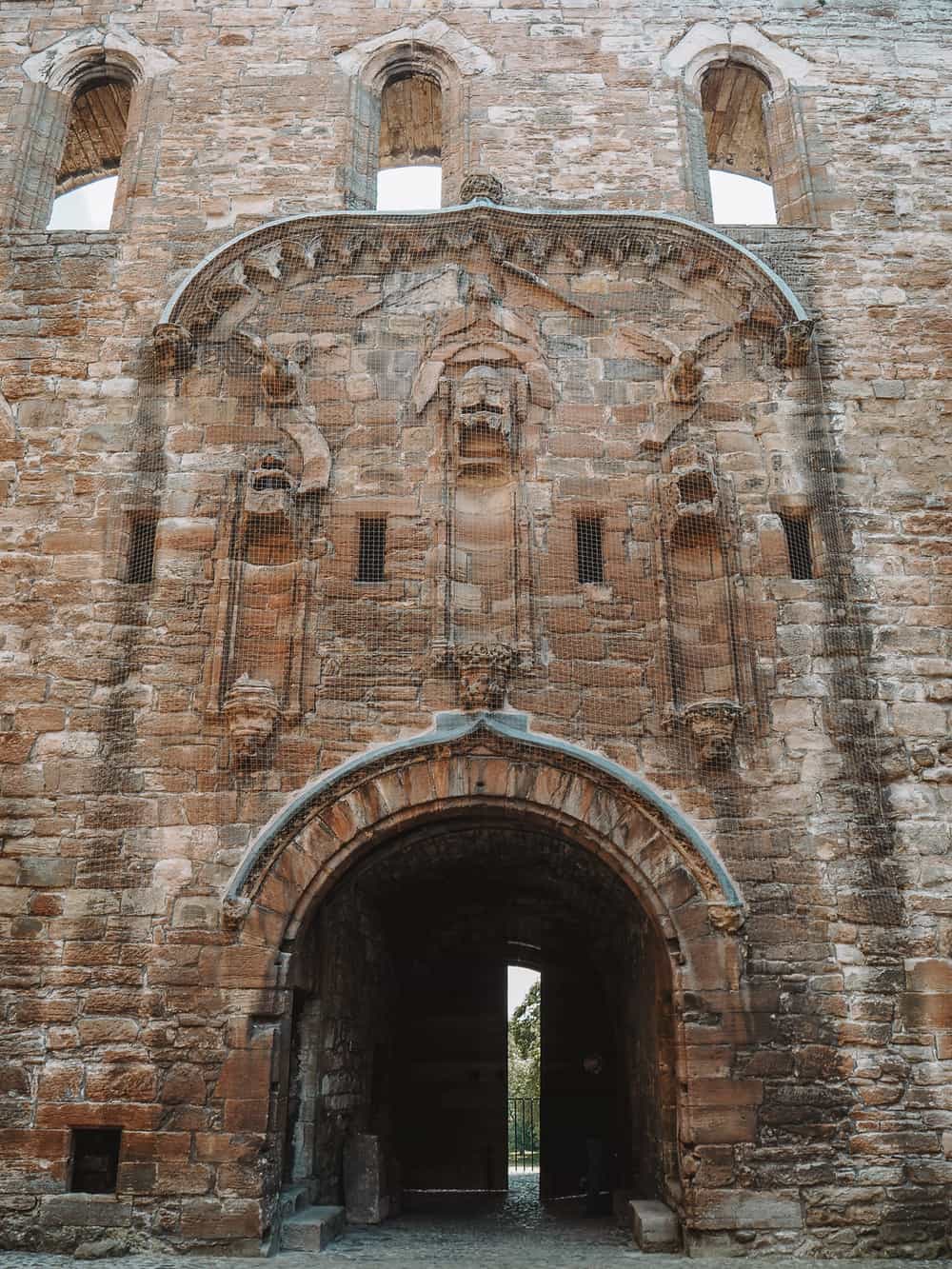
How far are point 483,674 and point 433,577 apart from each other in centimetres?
85

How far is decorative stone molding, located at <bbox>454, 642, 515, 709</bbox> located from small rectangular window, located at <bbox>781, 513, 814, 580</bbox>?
2.24 metres

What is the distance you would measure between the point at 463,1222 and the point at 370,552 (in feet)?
16.8

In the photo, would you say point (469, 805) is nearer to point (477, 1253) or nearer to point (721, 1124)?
point (721, 1124)

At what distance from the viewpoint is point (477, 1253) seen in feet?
22.1

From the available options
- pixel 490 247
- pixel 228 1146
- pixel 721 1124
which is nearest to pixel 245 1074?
pixel 228 1146

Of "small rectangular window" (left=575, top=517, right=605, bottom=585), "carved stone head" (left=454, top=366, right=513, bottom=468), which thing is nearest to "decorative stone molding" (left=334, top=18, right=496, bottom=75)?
"carved stone head" (left=454, top=366, right=513, bottom=468)

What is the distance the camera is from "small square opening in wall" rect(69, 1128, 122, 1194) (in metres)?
6.49

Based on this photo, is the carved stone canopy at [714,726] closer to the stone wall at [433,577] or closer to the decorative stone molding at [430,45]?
the stone wall at [433,577]

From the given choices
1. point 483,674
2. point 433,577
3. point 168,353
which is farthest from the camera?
point 168,353

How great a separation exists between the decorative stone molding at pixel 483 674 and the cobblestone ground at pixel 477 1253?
3.31 meters

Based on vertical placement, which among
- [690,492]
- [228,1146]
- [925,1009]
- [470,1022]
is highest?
[690,492]

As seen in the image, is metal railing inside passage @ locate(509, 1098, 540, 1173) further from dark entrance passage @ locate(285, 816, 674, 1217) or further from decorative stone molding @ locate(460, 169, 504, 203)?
decorative stone molding @ locate(460, 169, 504, 203)

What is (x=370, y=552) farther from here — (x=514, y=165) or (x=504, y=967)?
(x=504, y=967)

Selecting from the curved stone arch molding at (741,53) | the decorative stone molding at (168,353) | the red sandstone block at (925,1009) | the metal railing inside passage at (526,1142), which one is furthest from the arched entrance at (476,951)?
the curved stone arch molding at (741,53)
